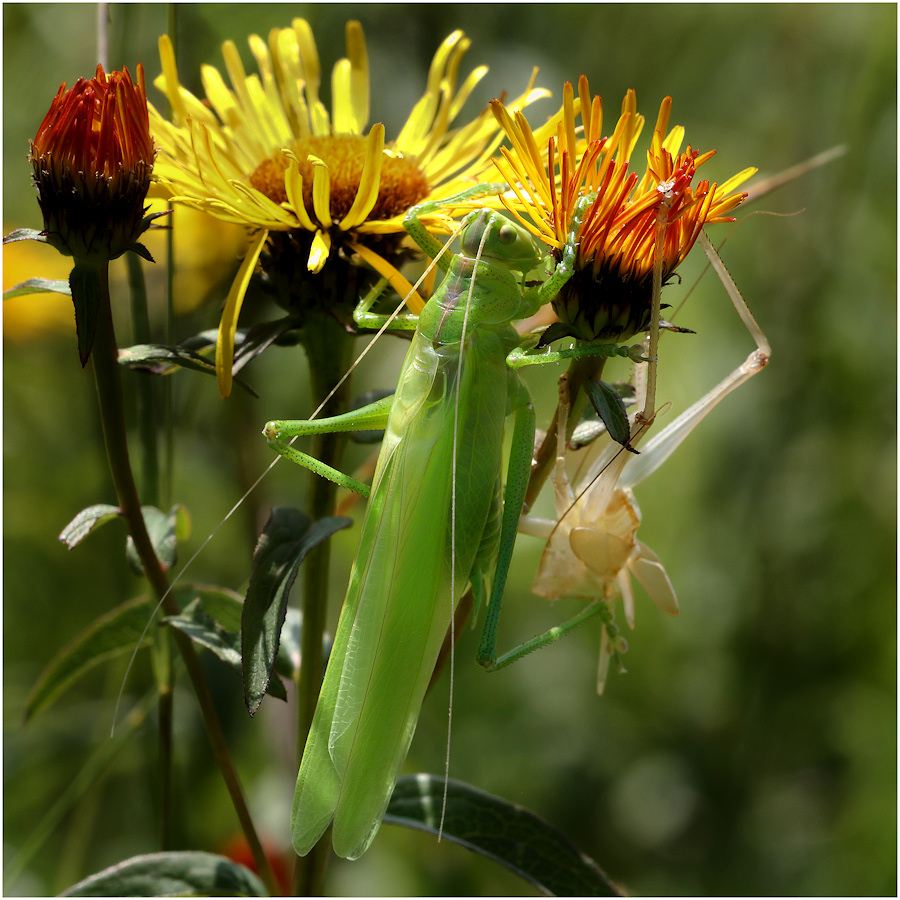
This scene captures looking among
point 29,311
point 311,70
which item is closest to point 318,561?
point 311,70

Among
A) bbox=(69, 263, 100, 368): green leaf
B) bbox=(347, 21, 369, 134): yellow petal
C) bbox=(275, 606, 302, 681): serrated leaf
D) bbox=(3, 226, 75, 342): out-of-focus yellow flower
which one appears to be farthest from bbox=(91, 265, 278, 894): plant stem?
bbox=(3, 226, 75, 342): out-of-focus yellow flower

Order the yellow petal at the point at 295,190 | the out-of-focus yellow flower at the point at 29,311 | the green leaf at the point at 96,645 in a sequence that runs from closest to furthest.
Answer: the yellow petal at the point at 295,190, the green leaf at the point at 96,645, the out-of-focus yellow flower at the point at 29,311

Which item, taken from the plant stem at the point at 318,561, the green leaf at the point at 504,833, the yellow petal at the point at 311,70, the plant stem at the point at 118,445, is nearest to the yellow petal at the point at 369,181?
the plant stem at the point at 318,561

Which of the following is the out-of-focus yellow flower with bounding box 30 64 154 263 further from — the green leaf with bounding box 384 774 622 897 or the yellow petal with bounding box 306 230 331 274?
the green leaf with bounding box 384 774 622 897

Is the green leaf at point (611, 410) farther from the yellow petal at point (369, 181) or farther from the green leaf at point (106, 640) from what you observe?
the green leaf at point (106, 640)

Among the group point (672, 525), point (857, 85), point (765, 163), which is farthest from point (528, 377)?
point (857, 85)
